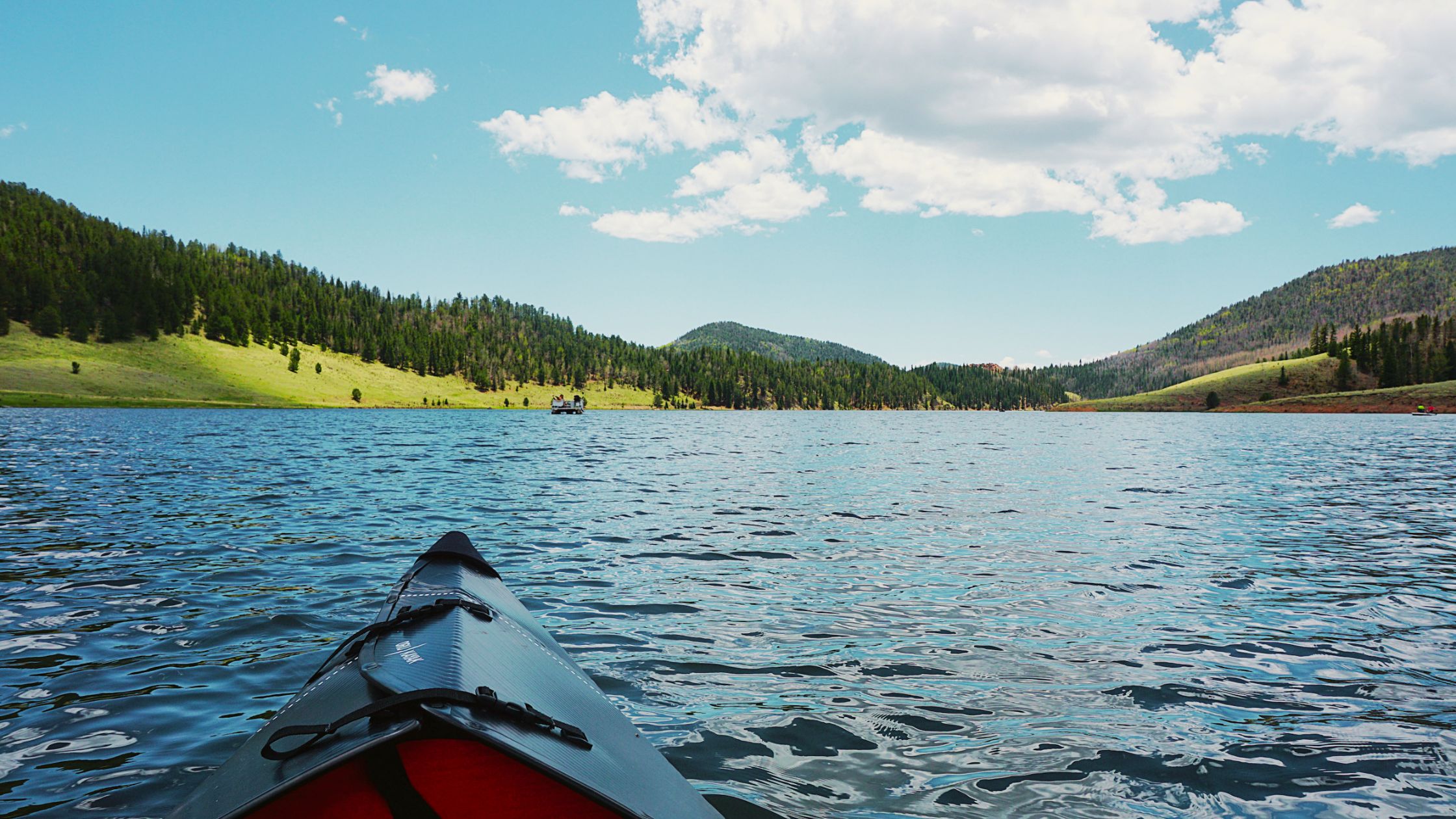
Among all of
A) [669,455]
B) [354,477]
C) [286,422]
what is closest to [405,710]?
[354,477]

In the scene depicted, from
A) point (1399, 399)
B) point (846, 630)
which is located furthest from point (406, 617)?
point (1399, 399)

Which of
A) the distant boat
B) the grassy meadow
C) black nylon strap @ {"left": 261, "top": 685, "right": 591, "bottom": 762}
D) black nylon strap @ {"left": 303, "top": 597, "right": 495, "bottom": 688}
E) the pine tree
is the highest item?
the pine tree

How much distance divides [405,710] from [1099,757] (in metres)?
6.29

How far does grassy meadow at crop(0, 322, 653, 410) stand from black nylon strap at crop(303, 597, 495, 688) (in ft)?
477

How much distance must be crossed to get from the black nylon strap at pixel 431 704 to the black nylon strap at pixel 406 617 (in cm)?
154

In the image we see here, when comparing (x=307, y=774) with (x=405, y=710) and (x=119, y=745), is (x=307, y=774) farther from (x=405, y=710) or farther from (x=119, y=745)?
(x=119, y=745)

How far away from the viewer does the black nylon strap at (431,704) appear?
348cm

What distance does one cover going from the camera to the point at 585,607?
1177cm

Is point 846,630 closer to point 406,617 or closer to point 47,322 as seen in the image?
point 406,617

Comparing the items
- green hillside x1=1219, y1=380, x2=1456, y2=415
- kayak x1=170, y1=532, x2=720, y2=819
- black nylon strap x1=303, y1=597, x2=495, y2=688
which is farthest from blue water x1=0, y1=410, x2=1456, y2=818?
green hillside x1=1219, y1=380, x2=1456, y2=415

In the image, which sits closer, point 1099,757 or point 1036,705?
point 1099,757

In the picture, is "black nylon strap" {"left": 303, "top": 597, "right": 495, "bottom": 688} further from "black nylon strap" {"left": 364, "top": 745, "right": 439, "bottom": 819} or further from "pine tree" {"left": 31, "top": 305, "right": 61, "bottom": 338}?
"pine tree" {"left": 31, "top": 305, "right": 61, "bottom": 338}

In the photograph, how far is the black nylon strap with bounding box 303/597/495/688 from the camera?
561 cm

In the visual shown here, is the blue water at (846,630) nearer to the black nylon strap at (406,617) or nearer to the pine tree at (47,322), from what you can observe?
the black nylon strap at (406,617)
